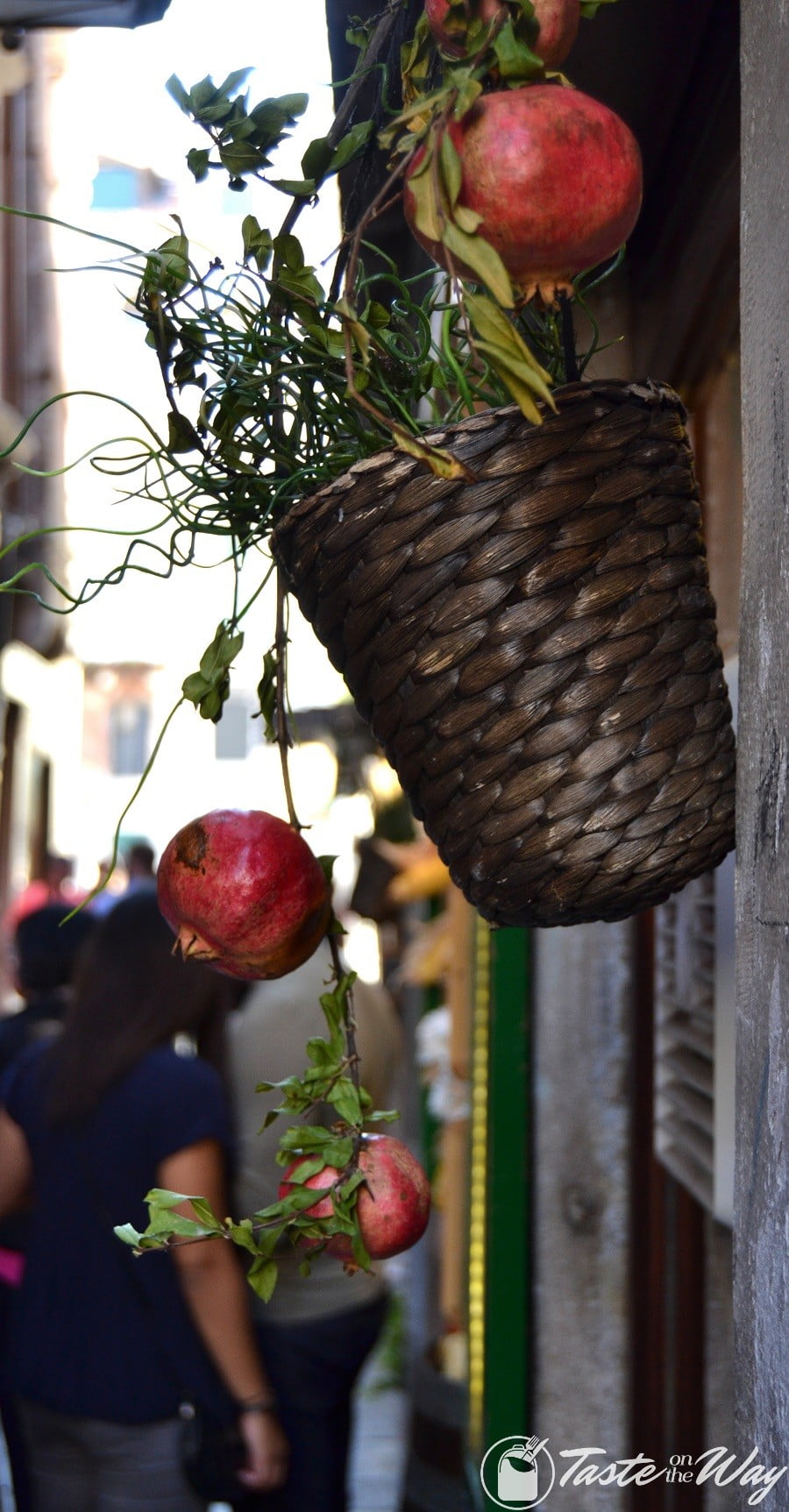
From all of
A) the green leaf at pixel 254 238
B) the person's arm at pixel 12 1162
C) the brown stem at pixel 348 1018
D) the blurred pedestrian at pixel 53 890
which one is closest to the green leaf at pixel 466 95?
the green leaf at pixel 254 238

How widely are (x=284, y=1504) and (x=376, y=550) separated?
2300mm

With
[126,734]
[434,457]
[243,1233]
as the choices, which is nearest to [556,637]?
[434,457]

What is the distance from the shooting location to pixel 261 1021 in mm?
2795

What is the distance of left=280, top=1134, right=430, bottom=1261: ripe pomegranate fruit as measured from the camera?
0.89 m

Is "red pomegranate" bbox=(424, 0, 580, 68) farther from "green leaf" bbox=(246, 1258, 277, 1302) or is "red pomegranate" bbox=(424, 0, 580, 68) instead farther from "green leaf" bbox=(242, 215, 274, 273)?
"green leaf" bbox=(246, 1258, 277, 1302)

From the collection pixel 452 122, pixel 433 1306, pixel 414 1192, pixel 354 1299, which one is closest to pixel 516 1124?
pixel 354 1299

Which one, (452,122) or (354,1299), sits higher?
(452,122)

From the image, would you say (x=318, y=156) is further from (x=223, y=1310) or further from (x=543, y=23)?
(x=223, y=1310)

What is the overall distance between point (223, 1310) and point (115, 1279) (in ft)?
0.58

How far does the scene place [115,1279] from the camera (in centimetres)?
231

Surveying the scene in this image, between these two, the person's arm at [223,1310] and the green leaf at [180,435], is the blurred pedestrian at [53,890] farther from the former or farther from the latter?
the green leaf at [180,435]

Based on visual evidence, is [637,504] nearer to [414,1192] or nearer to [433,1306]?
[414,1192]

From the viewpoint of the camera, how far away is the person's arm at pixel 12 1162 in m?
2.46

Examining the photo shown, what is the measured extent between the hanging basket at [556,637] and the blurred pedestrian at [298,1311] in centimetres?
187
